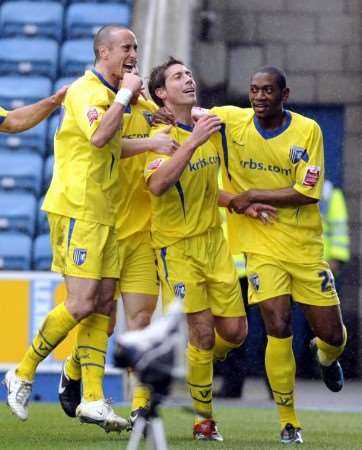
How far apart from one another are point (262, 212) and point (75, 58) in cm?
656

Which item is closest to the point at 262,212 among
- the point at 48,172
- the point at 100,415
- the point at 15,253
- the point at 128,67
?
the point at 128,67

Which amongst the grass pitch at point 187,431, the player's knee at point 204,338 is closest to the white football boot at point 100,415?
the grass pitch at point 187,431

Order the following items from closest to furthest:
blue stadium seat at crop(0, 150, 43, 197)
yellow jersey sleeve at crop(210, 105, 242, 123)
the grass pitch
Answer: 1. the grass pitch
2. yellow jersey sleeve at crop(210, 105, 242, 123)
3. blue stadium seat at crop(0, 150, 43, 197)

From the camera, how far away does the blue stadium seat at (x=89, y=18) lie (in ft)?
48.8

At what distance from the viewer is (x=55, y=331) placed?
7.81 m

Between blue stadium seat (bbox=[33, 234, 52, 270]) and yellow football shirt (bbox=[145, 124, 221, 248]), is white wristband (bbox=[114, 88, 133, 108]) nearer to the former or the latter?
yellow football shirt (bbox=[145, 124, 221, 248])

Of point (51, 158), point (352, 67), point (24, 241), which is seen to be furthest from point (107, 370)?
point (352, 67)

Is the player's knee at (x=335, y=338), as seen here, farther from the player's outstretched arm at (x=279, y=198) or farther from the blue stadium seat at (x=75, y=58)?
the blue stadium seat at (x=75, y=58)

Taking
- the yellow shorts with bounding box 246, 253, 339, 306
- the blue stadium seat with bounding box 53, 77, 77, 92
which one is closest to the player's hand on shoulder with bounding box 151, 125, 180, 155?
the yellow shorts with bounding box 246, 253, 339, 306

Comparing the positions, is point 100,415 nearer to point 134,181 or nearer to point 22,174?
point 134,181

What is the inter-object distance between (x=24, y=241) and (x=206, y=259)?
461 centimetres

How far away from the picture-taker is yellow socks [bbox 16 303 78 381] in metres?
7.77

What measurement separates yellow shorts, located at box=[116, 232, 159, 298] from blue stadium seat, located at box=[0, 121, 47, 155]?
5.47m

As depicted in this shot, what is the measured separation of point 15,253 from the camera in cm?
1251
